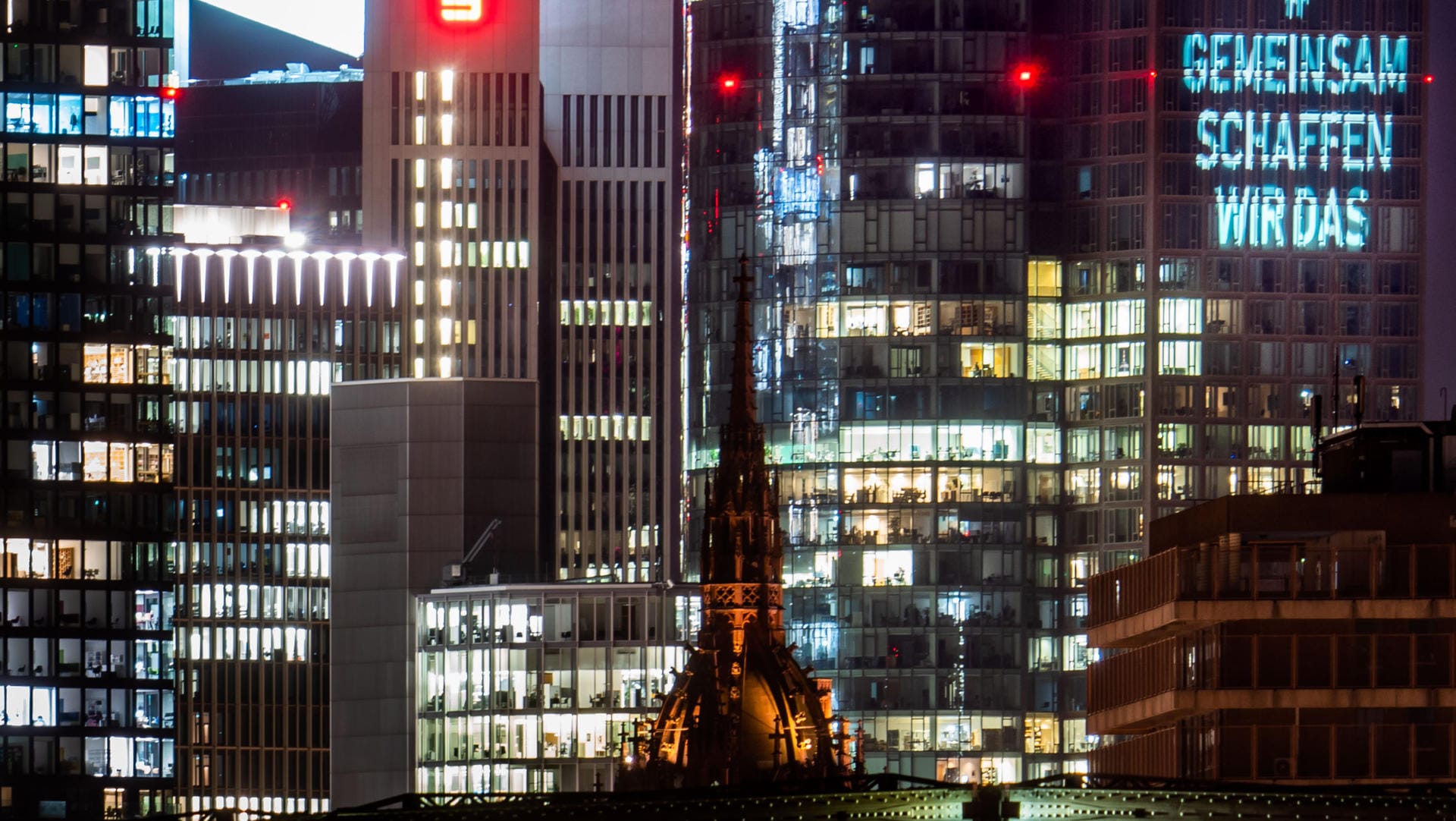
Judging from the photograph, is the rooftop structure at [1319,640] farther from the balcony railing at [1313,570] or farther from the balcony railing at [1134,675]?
the balcony railing at [1134,675]

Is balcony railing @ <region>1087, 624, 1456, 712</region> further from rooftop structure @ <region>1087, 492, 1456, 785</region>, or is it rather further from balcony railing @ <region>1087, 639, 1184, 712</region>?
balcony railing @ <region>1087, 639, 1184, 712</region>

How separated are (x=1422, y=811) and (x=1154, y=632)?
283ft

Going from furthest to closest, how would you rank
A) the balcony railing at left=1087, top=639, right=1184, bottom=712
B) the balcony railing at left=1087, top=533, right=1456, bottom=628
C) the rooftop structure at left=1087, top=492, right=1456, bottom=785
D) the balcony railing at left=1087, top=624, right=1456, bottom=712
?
the balcony railing at left=1087, top=639, right=1184, bottom=712
the balcony railing at left=1087, top=533, right=1456, bottom=628
the balcony railing at left=1087, top=624, right=1456, bottom=712
the rooftop structure at left=1087, top=492, right=1456, bottom=785

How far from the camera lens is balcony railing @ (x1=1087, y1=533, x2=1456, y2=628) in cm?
16462

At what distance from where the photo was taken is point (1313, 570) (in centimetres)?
16562

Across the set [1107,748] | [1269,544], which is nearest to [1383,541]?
[1269,544]

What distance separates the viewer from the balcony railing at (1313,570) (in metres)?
165

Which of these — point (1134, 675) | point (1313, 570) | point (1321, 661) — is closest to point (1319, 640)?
point (1321, 661)

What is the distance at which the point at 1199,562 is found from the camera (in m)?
168

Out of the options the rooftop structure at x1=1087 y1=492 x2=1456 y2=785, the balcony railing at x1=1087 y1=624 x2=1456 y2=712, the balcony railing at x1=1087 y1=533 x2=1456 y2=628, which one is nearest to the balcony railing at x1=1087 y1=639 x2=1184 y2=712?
the rooftop structure at x1=1087 y1=492 x2=1456 y2=785

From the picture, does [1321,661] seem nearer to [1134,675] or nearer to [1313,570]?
[1313,570]

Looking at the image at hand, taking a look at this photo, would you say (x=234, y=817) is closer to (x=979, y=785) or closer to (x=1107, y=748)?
(x=979, y=785)

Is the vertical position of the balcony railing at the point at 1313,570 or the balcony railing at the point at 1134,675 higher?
the balcony railing at the point at 1313,570

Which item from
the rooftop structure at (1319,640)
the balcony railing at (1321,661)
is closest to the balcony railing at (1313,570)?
the rooftop structure at (1319,640)
